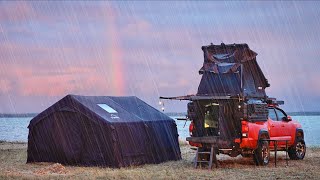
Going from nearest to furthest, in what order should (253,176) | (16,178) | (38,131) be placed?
(16,178) < (253,176) < (38,131)

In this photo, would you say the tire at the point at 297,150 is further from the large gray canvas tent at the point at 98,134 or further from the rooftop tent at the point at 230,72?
the large gray canvas tent at the point at 98,134

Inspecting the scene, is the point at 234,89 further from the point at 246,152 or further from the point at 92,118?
the point at 92,118

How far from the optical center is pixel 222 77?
18969 mm

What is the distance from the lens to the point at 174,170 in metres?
17.3

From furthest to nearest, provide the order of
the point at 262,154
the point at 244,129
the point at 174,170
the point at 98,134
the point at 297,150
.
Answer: the point at 297,150, the point at 98,134, the point at 262,154, the point at 244,129, the point at 174,170

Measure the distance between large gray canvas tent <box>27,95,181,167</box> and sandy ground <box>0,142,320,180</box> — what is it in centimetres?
52

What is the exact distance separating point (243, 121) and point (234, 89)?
1.15 meters

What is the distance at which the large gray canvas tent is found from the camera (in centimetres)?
1888

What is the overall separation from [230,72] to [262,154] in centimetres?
280

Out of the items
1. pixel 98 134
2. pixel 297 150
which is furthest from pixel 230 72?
pixel 98 134

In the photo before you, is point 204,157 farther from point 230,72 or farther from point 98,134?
point 98,134

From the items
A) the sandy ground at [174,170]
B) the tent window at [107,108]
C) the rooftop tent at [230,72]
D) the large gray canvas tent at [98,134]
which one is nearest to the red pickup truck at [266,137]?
the sandy ground at [174,170]

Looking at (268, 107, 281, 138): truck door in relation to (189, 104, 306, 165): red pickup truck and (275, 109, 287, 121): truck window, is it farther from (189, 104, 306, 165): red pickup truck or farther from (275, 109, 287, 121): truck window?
(275, 109, 287, 121): truck window

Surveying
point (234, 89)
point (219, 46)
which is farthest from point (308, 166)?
point (219, 46)
